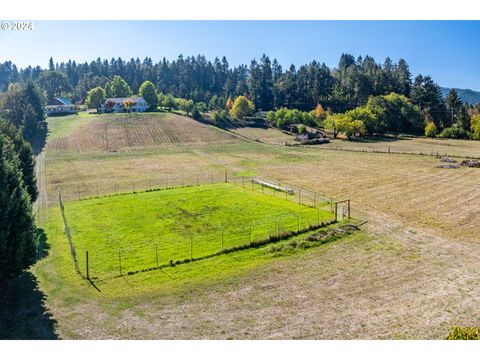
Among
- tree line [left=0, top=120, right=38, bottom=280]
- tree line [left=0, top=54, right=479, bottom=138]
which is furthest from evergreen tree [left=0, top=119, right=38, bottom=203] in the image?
tree line [left=0, top=54, right=479, bottom=138]

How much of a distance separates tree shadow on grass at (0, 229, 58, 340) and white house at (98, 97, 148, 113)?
370 feet

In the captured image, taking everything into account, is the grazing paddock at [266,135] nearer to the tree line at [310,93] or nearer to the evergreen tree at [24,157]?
the tree line at [310,93]

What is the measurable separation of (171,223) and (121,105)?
107 m

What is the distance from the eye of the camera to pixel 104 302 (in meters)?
23.9

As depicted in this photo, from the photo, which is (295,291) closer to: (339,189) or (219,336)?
(219,336)

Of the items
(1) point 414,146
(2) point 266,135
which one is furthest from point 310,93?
(1) point 414,146

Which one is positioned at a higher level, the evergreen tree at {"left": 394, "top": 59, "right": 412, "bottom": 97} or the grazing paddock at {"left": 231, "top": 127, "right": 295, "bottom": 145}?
the evergreen tree at {"left": 394, "top": 59, "right": 412, "bottom": 97}

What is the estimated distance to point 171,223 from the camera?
37.5m

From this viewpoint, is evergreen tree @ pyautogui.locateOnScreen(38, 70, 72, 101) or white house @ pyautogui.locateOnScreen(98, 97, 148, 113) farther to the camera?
evergreen tree @ pyautogui.locateOnScreen(38, 70, 72, 101)

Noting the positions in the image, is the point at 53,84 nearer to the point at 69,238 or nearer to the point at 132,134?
the point at 132,134

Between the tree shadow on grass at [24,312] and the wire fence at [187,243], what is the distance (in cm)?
325

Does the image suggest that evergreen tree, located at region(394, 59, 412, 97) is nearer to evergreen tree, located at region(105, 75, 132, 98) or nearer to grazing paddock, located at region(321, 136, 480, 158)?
grazing paddock, located at region(321, 136, 480, 158)

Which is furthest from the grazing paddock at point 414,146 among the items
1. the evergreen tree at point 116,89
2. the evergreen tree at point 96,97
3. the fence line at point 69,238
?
the evergreen tree at point 116,89

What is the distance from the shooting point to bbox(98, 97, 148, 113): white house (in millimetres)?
133500
